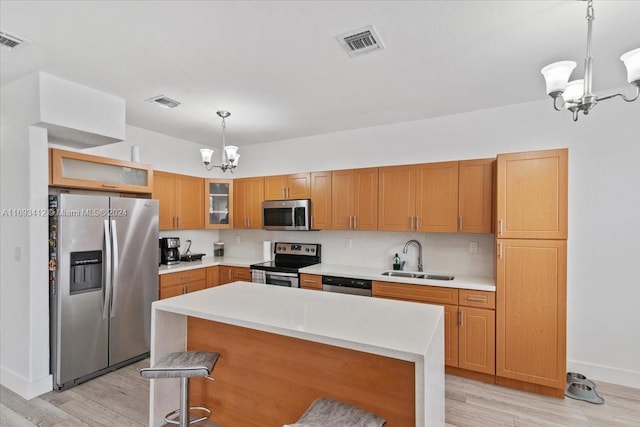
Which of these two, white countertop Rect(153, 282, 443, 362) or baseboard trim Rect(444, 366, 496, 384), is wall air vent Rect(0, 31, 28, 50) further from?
baseboard trim Rect(444, 366, 496, 384)

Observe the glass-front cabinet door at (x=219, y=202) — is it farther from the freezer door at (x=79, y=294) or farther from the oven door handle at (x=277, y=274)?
the freezer door at (x=79, y=294)

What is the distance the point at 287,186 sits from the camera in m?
4.48

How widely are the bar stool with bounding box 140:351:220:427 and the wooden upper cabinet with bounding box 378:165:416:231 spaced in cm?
241

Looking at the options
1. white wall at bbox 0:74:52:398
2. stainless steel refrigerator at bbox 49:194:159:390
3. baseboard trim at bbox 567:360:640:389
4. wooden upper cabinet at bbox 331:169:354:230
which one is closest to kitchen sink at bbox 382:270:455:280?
wooden upper cabinet at bbox 331:169:354:230

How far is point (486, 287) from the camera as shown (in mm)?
2984

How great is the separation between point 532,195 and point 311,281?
2.48 meters

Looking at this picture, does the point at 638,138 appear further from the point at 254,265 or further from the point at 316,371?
the point at 254,265

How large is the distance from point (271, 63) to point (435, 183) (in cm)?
212

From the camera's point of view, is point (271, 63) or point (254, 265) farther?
point (254, 265)

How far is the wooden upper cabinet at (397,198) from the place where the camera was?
3.61 m

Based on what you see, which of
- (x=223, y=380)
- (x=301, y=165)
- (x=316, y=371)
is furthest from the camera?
(x=301, y=165)

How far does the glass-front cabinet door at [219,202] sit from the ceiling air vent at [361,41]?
324cm

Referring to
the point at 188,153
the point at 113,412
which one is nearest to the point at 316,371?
the point at 113,412

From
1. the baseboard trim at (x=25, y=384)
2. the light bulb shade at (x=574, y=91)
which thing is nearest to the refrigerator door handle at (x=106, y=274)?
the baseboard trim at (x=25, y=384)
